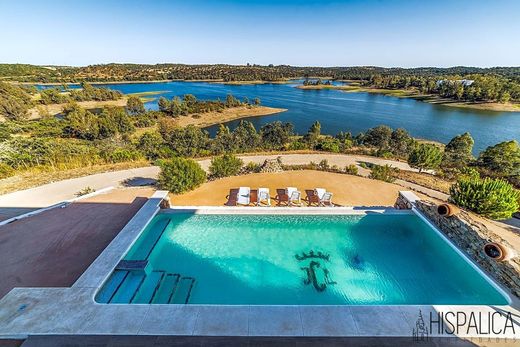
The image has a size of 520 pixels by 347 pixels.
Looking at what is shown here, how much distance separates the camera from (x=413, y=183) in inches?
452

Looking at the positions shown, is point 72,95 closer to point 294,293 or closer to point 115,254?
point 115,254

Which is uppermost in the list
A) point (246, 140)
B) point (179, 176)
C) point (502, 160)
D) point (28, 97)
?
point (28, 97)

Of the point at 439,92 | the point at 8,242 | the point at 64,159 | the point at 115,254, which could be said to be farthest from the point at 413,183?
the point at 439,92

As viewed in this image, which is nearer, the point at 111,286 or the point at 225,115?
the point at 111,286

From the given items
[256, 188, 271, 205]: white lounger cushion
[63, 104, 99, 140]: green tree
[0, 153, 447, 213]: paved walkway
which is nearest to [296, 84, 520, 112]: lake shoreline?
[0, 153, 447, 213]: paved walkway

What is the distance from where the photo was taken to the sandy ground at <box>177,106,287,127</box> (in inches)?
1415

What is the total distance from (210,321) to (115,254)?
10.0 feet

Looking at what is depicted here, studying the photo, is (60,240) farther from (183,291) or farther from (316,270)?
(316,270)

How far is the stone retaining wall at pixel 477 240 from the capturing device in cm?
490

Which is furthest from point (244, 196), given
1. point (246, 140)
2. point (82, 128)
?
point (82, 128)

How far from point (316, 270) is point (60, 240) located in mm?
6944

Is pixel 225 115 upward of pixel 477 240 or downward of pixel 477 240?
downward

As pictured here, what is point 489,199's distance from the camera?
7535 millimetres

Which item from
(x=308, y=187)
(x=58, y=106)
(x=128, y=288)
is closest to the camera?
(x=128, y=288)
